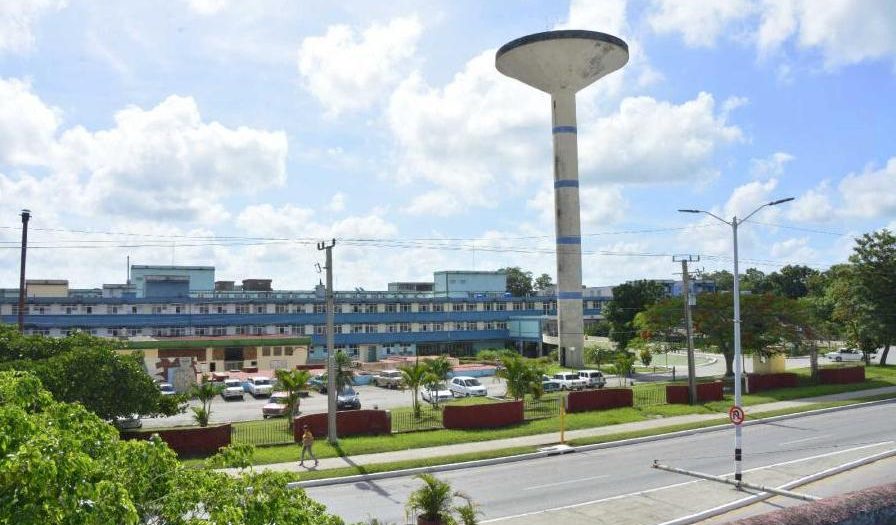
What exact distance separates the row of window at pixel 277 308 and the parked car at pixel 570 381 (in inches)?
1202

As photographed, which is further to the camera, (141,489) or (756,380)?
(756,380)

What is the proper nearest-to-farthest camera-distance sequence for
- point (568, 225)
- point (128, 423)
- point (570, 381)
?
point (128, 423) < point (570, 381) < point (568, 225)

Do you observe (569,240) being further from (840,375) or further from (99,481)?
(99,481)

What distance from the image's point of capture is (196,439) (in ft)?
→ 93.7

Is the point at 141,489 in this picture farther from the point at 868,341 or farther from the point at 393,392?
the point at 868,341

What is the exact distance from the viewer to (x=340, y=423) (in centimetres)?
3189

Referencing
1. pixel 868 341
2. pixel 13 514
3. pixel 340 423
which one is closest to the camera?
pixel 13 514

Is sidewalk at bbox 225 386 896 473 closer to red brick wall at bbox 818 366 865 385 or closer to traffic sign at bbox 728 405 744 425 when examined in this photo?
traffic sign at bbox 728 405 744 425

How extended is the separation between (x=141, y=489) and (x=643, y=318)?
52.2m

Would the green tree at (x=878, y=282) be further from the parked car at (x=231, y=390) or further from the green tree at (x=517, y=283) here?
the green tree at (x=517, y=283)

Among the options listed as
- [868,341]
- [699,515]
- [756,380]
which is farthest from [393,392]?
[868,341]

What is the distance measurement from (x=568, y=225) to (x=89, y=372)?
50.5 metres

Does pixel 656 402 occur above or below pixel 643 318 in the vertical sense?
below

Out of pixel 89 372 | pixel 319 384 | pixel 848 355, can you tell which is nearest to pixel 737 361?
pixel 89 372
